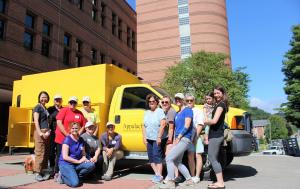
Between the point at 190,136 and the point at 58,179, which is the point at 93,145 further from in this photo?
the point at 190,136

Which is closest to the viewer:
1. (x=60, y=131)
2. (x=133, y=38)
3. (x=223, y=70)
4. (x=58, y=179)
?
(x=58, y=179)

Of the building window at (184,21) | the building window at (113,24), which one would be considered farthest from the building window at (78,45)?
the building window at (184,21)

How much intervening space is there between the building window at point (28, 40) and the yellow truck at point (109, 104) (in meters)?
10.5

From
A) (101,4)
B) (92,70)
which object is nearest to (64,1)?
(101,4)

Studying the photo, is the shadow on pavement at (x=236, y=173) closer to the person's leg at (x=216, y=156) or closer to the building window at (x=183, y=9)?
the person's leg at (x=216, y=156)

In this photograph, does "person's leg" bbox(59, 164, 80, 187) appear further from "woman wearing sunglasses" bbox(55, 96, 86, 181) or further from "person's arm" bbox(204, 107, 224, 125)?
"person's arm" bbox(204, 107, 224, 125)

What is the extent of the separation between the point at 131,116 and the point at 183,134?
2031 millimetres

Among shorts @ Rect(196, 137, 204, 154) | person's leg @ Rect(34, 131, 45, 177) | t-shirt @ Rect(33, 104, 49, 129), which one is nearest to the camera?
shorts @ Rect(196, 137, 204, 154)

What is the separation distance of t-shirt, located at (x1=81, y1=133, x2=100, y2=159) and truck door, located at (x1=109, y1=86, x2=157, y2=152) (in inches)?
36.5

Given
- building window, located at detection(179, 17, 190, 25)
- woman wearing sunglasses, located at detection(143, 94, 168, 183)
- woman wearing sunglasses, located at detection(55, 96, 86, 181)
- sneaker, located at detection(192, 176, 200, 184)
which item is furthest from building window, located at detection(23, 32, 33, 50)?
building window, located at detection(179, 17, 190, 25)

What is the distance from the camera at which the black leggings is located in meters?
5.26

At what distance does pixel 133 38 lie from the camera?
1401 inches

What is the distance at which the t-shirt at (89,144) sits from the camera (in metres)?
6.34

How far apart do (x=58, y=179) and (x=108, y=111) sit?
2148 millimetres
